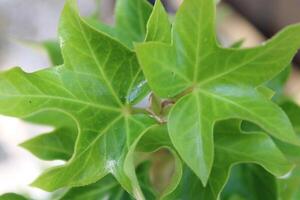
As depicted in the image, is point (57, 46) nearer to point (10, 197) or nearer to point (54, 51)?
point (54, 51)

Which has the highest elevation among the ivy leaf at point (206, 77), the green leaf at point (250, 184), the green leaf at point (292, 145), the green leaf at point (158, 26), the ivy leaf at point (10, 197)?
the green leaf at point (158, 26)

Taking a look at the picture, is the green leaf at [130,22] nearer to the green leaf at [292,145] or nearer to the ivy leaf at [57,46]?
the ivy leaf at [57,46]

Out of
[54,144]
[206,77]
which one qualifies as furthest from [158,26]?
[54,144]

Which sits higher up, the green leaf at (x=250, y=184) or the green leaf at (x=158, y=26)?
the green leaf at (x=158, y=26)

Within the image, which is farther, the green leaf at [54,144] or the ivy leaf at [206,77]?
the green leaf at [54,144]

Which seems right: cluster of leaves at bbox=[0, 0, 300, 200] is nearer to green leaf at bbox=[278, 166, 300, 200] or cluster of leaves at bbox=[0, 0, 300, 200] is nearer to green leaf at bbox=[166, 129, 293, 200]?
green leaf at bbox=[166, 129, 293, 200]

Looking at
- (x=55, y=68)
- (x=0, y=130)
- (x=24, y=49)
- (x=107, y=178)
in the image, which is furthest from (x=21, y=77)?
(x=24, y=49)

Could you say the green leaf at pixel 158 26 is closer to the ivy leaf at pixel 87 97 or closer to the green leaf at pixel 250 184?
the ivy leaf at pixel 87 97

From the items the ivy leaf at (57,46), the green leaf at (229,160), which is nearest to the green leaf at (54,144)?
the ivy leaf at (57,46)

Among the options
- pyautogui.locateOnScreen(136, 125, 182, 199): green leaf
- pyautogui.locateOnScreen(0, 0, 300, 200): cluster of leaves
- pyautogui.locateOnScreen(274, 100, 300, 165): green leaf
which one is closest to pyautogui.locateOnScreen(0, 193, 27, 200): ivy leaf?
pyautogui.locateOnScreen(0, 0, 300, 200): cluster of leaves
